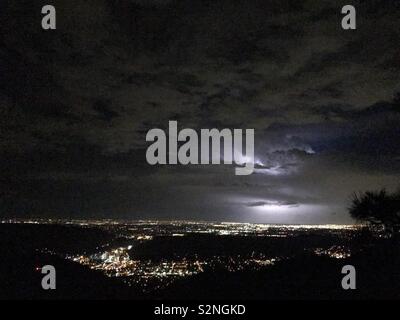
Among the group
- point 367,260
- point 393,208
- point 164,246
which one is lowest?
point 164,246

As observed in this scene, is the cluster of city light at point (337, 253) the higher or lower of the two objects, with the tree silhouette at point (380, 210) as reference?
lower

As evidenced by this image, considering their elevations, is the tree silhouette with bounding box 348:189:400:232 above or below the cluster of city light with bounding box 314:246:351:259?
above

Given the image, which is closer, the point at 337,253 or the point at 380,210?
the point at 380,210

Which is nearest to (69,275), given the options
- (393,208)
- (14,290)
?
(14,290)

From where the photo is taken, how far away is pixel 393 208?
1553cm

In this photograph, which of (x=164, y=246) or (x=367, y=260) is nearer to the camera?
Result: (x=367, y=260)
